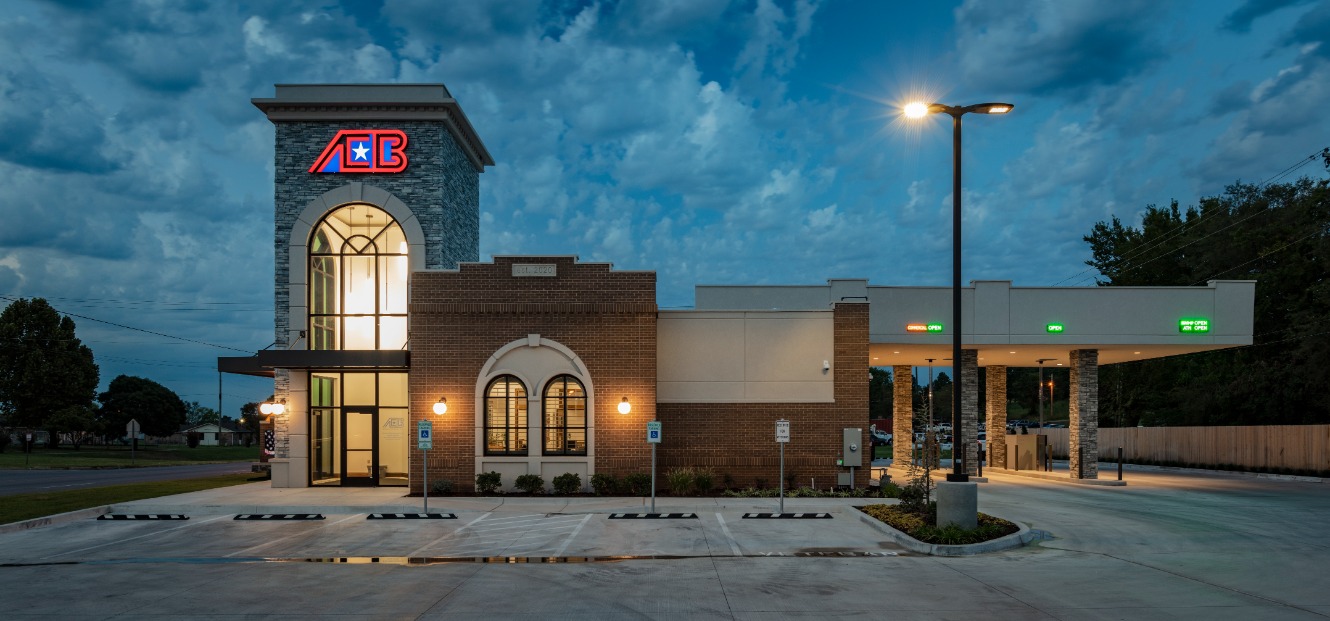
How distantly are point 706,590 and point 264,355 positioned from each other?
1796 centimetres

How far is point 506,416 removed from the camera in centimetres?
2472

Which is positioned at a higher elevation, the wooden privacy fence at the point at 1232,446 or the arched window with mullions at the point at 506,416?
the arched window with mullions at the point at 506,416

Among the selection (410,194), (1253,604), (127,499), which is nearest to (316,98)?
(410,194)

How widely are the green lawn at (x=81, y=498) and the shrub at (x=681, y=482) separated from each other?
14.2 metres

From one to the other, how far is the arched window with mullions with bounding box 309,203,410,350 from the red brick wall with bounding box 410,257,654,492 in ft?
10.1

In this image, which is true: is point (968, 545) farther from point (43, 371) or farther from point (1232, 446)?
point (43, 371)

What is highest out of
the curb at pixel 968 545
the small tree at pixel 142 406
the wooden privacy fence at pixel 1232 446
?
the curb at pixel 968 545

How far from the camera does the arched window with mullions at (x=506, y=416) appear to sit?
24672 mm

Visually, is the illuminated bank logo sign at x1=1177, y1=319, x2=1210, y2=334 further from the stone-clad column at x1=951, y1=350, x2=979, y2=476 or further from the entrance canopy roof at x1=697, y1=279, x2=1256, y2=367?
the stone-clad column at x1=951, y1=350, x2=979, y2=476

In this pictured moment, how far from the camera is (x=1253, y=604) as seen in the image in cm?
1081

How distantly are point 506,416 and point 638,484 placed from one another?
13.5 ft

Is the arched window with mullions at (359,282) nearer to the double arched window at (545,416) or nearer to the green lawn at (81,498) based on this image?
the double arched window at (545,416)

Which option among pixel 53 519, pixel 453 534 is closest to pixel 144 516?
pixel 53 519

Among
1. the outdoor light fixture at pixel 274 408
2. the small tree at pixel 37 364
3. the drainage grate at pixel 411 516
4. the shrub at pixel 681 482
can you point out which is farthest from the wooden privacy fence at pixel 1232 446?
the small tree at pixel 37 364
